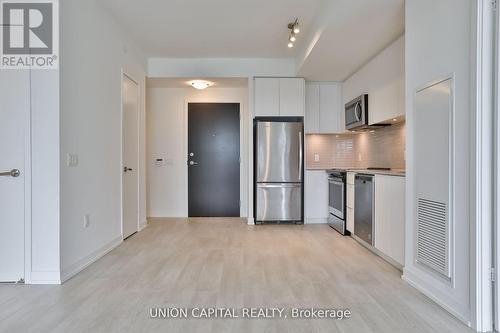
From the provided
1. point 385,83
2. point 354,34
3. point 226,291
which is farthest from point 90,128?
point 385,83

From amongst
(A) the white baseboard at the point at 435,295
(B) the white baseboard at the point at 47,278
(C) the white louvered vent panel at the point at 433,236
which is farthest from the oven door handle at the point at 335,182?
(B) the white baseboard at the point at 47,278

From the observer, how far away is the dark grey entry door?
19.9 ft

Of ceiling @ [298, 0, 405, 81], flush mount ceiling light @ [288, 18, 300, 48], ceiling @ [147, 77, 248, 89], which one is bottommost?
ceiling @ [298, 0, 405, 81]

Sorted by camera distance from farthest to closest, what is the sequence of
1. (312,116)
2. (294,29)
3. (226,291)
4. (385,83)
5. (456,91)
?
(312,116), (385,83), (294,29), (226,291), (456,91)

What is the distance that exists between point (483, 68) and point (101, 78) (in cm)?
337

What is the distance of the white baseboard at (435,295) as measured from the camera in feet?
6.57

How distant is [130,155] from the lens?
14.8 feet

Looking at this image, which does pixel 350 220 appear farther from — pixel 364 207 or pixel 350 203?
pixel 364 207

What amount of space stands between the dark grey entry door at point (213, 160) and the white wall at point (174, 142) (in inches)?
4.3

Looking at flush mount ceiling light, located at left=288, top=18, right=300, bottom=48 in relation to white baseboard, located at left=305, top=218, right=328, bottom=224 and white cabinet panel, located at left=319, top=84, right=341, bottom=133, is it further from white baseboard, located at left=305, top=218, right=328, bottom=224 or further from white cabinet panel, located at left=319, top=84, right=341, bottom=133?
white baseboard, located at left=305, top=218, right=328, bottom=224

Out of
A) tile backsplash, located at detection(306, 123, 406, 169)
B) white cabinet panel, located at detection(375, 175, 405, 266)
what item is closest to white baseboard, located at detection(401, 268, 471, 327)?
white cabinet panel, located at detection(375, 175, 405, 266)

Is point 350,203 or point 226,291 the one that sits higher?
point 350,203

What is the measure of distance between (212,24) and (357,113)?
2.20 metres
